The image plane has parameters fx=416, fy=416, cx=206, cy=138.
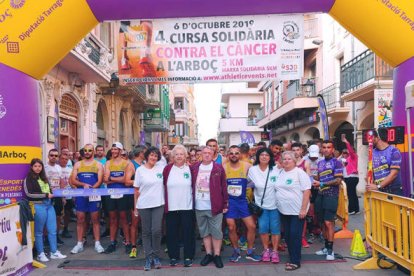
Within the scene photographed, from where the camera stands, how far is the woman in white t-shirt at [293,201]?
19.8ft

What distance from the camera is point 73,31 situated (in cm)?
618

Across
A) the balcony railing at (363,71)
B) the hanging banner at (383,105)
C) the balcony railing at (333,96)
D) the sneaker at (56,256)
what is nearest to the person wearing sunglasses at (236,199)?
the sneaker at (56,256)

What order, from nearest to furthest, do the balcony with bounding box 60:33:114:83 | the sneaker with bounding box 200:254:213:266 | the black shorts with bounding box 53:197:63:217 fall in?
the sneaker with bounding box 200:254:213:266
the black shorts with bounding box 53:197:63:217
the balcony with bounding box 60:33:114:83

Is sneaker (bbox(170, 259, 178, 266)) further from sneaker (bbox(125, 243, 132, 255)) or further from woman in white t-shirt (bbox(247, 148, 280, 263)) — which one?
woman in white t-shirt (bbox(247, 148, 280, 263))

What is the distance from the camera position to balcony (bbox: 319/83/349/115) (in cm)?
1873

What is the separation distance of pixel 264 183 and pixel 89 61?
7.89 meters

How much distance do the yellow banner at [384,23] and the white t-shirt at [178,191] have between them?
11.0 ft

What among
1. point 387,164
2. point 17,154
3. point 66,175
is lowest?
point 66,175

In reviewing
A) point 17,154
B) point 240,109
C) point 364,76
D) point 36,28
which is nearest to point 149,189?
point 17,154

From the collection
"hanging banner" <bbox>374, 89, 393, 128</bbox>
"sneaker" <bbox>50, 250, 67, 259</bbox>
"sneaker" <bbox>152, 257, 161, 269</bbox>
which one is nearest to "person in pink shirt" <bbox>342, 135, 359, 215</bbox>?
"hanging banner" <bbox>374, 89, 393, 128</bbox>

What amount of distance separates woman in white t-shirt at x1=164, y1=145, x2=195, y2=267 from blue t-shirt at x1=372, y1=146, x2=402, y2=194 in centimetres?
283

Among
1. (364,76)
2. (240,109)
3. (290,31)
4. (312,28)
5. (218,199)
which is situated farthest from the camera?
(240,109)

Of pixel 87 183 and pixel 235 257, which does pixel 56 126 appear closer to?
pixel 87 183

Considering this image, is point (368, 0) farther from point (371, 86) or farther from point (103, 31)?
point (103, 31)
